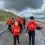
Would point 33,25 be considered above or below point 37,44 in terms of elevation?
above

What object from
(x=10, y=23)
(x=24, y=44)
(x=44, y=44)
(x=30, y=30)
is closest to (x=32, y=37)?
(x=30, y=30)

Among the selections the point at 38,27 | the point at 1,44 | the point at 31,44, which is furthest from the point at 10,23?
the point at 38,27

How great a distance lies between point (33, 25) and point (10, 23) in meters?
12.3

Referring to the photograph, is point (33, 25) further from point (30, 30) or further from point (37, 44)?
point (37, 44)

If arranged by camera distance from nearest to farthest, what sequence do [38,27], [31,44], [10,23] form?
[38,27] → [31,44] → [10,23]

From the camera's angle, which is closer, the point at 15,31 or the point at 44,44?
the point at 15,31

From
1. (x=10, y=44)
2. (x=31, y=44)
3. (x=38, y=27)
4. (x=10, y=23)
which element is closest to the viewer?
(x=38, y=27)

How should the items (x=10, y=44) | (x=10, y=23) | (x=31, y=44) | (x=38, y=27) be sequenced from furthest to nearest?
(x=10, y=23) → (x=10, y=44) → (x=31, y=44) → (x=38, y=27)

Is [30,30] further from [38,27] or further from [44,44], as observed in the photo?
[44,44]

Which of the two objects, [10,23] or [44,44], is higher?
[10,23]

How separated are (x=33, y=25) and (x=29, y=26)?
0.33 m

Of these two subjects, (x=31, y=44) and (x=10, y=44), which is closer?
(x=31, y=44)

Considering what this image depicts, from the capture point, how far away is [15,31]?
15.7 meters

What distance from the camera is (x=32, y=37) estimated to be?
51.0ft
